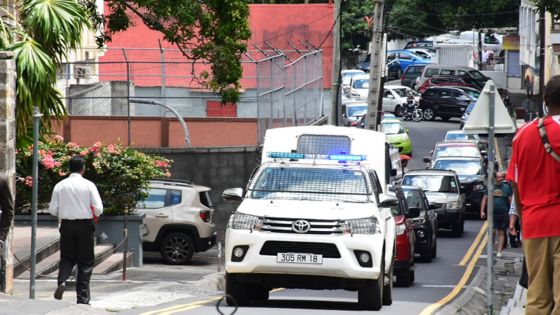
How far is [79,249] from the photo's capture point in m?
14.1

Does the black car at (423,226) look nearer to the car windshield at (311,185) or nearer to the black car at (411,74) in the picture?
the car windshield at (311,185)

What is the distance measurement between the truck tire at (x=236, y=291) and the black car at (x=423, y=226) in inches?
487

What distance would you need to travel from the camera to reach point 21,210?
2503 centimetres

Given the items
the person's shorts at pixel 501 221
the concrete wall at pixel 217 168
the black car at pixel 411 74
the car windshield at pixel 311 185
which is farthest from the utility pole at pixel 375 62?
the black car at pixel 411 74

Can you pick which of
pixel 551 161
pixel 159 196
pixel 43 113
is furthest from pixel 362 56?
pixel 551 161

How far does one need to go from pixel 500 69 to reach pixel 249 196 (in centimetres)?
7347

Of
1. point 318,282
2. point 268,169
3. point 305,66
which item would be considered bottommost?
point 318,282

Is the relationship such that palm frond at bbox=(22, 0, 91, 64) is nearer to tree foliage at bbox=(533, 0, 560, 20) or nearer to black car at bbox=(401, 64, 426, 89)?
tree foliage at bbox=(533, 0, 560, 20)

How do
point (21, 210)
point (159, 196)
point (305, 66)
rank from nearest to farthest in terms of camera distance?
1. point (21, 210)
2. point (159, 196)
3. point (305, 66)

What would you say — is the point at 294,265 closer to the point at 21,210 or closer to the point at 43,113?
the point at 43,113

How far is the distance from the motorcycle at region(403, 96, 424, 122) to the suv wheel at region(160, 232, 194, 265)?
4169cm

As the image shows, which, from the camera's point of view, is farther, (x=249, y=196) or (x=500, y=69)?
(x=500, y=69)

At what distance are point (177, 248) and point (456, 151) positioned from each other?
2072cm

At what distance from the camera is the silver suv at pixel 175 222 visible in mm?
26359
